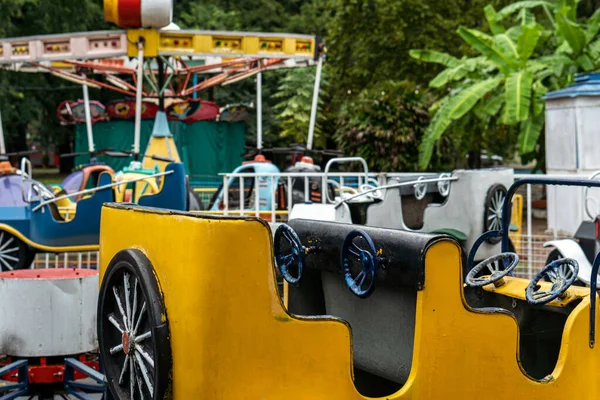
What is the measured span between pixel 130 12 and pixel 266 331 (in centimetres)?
992

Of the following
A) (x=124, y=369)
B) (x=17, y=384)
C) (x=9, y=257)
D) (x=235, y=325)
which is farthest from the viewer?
(x=9, y=257)

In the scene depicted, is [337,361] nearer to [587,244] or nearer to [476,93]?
[587,244]

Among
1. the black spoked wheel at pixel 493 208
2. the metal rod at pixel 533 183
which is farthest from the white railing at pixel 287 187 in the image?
the metal rod at pixel 533 183

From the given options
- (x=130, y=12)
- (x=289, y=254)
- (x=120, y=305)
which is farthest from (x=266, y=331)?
(x=130, y=12)

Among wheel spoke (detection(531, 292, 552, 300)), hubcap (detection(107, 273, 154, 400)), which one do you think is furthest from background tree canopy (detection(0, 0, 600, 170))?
hubcap (detection(107, 273, 154, 400))

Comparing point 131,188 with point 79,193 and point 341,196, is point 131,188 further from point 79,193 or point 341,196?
point 341,196

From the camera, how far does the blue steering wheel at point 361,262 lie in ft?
12.4

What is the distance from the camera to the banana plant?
15953 millimetres

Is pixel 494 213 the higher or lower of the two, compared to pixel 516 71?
lower

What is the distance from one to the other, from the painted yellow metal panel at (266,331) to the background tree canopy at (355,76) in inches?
592

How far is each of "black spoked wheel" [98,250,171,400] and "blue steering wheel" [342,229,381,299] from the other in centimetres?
88

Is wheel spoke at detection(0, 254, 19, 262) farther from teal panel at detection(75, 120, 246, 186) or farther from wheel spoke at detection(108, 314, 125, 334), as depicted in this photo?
A: teal panel at detection(75, 120, 246, 186)

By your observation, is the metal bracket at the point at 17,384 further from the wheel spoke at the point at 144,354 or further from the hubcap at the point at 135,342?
the wheel spoke at the point at 144,354

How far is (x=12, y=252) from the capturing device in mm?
9523
